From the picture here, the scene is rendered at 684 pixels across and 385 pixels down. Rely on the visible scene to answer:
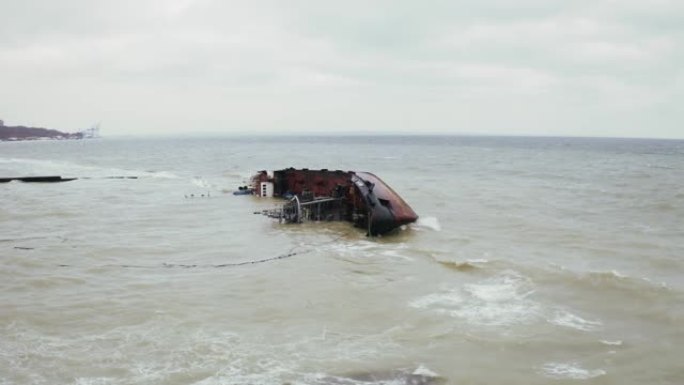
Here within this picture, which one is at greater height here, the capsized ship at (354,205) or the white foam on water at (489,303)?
the capsized ship at (354,205)

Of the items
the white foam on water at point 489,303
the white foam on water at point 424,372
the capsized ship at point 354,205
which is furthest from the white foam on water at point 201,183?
the white foam on water at point 424,372

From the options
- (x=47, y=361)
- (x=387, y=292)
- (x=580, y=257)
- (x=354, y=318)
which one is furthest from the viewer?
(x=580, y=257)

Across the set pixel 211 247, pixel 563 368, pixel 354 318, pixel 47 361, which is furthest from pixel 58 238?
pixel 563 368

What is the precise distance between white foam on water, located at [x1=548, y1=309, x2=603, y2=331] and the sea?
7 cm

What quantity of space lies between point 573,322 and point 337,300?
6.08 metres

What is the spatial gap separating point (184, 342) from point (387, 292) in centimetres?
625

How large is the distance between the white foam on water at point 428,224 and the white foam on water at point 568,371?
16137 mm

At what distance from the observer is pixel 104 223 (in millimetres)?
29172

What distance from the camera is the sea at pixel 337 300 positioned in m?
11.6

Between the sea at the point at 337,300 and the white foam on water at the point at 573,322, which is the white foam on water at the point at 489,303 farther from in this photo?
the white foam on water at the point at 573,322

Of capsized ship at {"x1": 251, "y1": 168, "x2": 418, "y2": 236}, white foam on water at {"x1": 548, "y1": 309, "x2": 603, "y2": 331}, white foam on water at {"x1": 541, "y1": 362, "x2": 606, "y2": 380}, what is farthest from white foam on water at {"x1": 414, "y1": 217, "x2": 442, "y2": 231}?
white foam on water at {"x1": 541, "y1": 362, "x2": 606, "y2": 380}

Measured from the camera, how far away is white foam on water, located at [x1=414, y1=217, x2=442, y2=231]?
2834cm

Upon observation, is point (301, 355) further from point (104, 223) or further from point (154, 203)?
point (154, 203)

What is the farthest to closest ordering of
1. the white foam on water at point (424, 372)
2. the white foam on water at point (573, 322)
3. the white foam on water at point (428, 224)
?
the white foam on water at point (428, 224) < the white foam on water at point (573, 322) < the white foam on water at point (424, 372)
